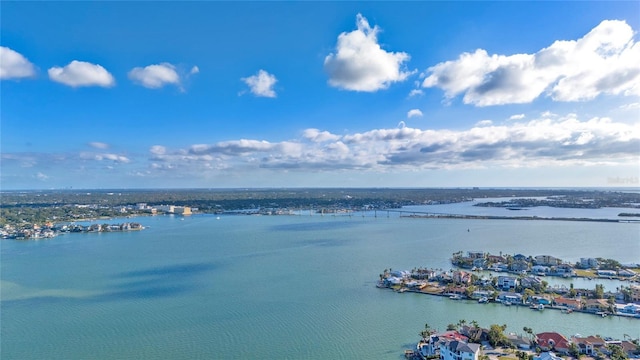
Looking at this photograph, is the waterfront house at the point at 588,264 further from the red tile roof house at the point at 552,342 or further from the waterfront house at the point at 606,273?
the red tile roof house at the point at 552,342

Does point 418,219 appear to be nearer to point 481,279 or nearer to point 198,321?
point 481,279

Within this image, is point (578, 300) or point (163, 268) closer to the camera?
point (578, 300)

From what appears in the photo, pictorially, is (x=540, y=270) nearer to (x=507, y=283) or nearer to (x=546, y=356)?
(x=507, y=283)

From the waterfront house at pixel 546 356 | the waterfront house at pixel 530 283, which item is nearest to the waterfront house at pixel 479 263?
the waterfront house at pixel 530 283

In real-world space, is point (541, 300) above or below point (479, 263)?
below

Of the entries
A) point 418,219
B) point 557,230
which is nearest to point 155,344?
point 557,230

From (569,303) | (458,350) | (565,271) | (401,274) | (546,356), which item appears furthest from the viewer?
(565,271)

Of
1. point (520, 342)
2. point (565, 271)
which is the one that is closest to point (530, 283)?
point (565, 271)
